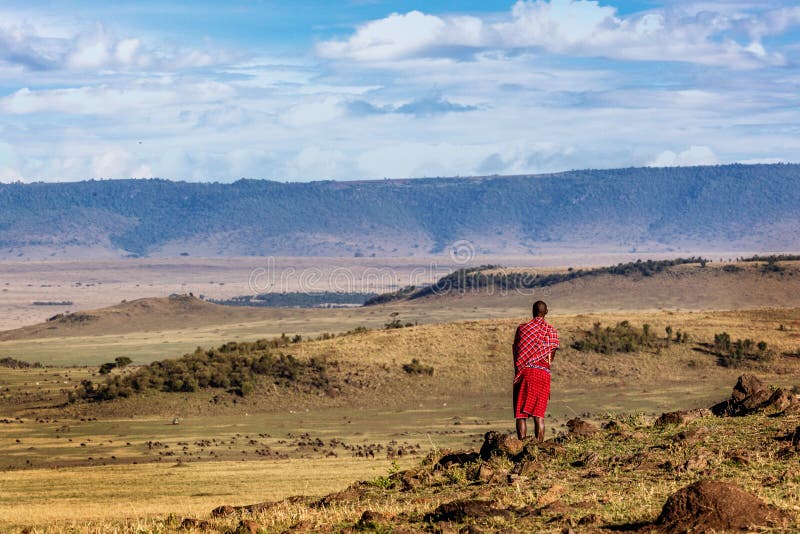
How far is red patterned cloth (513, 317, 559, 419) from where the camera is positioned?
14312 mm

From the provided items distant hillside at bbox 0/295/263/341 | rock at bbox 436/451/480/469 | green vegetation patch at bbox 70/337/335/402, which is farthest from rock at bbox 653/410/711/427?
distant hillside at bbox 0/295/263/341

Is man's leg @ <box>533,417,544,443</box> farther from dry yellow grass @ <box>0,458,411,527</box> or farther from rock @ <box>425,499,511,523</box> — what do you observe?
dry yellow grass @ <box>0,458,411,527</box>

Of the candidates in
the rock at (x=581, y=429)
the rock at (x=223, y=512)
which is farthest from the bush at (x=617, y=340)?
the rock at (x=223, y=512)

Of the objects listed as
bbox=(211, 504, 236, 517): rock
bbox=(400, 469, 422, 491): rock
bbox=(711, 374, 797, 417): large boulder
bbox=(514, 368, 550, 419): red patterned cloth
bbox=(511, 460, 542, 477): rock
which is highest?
bbox=(514, 368, 550, 419): red patterned cloth

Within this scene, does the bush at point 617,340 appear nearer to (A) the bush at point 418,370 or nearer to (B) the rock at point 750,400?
(A) the bush at point 418,370

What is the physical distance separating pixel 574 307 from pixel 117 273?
100485mm

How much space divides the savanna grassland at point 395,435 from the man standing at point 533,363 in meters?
0.63

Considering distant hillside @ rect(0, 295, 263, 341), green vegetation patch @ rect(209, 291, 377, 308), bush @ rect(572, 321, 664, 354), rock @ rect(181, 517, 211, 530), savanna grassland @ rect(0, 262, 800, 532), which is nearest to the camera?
rock @ rect(181, 517, 211, 530)

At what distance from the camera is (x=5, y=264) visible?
172250 millimetres

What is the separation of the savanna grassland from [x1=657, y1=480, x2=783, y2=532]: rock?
0.20 meters

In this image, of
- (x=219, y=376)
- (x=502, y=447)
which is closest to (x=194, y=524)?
(x=502, y=447)

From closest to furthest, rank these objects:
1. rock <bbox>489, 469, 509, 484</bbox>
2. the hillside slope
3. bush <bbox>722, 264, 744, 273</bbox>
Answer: rock <bbox>489, 469, 509, 484</bbox>, the hillside slope, bush <bbox>722, 264, 744, 273</bbox>

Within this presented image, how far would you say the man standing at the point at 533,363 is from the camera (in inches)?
563

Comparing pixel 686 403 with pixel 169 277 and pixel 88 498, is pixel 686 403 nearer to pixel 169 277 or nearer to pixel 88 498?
pixel 88 498
